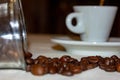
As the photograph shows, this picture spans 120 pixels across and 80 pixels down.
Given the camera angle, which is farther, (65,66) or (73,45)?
(73,45)

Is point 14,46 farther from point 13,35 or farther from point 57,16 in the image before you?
point 57,16

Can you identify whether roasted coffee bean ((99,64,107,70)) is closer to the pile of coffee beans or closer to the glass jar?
the pile of coffee beans

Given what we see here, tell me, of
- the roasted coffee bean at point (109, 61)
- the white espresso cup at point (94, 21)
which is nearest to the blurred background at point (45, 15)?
the white espresso cup at point (94, 21)

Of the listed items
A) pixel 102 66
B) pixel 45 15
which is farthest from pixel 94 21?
pixel 45 15

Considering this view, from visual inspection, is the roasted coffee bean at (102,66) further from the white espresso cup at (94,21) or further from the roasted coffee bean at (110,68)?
the white espresso cup at (94,21)

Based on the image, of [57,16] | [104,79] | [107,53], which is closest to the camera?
[104,79]

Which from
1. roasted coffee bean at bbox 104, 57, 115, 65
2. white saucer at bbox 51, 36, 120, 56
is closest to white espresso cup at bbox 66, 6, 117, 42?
white saucer at bbox 51, 36, 120, 56

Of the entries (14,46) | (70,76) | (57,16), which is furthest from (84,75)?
(57,16)
